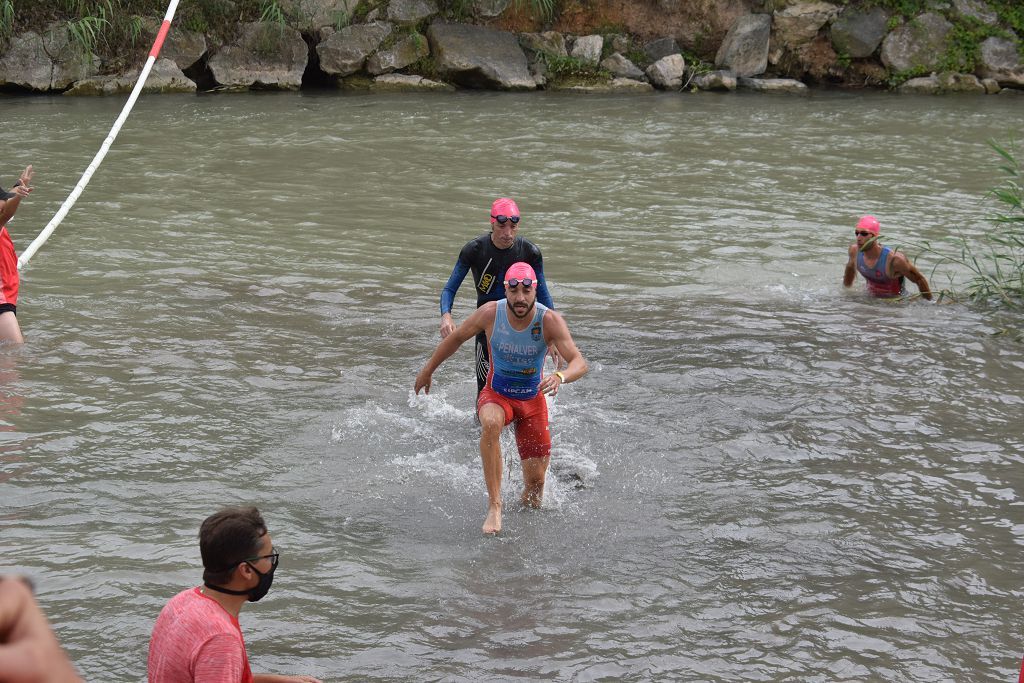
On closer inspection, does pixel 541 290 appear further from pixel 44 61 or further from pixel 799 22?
pixel 799 22

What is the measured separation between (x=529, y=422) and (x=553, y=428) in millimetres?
1356

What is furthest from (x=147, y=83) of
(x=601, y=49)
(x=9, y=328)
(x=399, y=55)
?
(x=9, y=328)

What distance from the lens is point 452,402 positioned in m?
8.60

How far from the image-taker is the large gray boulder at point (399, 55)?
22172 millimetres

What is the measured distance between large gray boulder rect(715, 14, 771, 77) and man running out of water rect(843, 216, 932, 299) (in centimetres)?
1282

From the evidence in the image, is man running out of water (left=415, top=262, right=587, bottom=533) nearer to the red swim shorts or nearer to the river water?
the red swim shorts

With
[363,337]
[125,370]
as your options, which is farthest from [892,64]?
[125,370]

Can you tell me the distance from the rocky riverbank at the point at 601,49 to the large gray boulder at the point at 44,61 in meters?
0.38

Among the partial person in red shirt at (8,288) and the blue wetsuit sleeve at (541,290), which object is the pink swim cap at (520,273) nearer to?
the blue wetsuit sleeve at (541,290)

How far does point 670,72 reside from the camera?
22.7 metres

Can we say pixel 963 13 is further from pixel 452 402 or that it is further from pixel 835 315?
pixel 452 402

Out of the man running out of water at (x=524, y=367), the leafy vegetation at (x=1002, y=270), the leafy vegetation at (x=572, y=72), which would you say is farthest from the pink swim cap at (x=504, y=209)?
the leafy vegetation at (x=572, y=72)

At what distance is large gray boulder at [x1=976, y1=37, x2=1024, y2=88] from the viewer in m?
22.3

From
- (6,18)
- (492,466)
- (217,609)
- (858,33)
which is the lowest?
(492,466)
